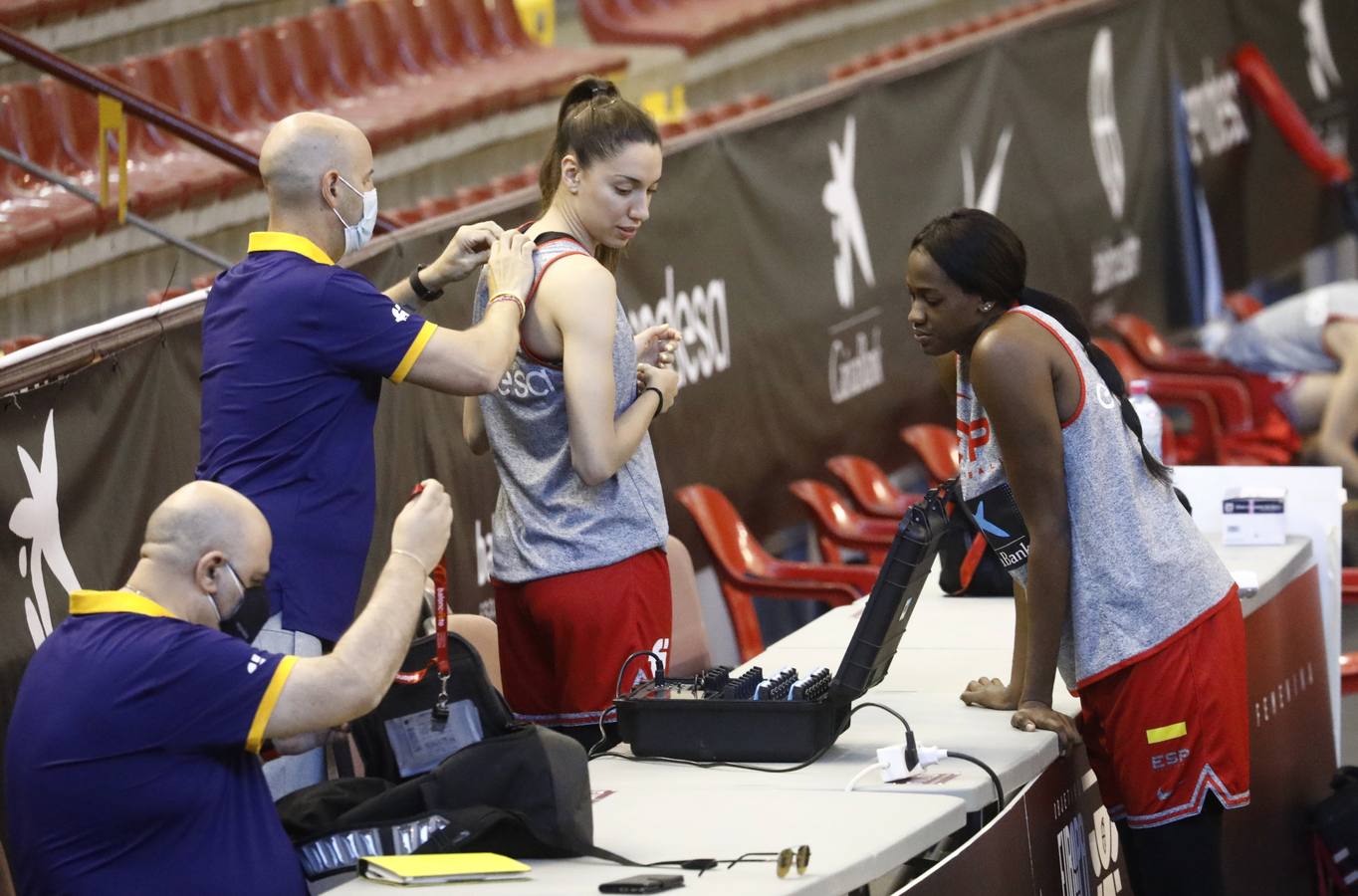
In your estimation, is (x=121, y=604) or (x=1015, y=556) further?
(x=1015, y=556)

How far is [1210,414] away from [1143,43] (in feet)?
6.45

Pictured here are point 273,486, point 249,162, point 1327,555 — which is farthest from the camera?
point 249,162

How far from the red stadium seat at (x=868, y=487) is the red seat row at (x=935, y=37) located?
360 centimetres

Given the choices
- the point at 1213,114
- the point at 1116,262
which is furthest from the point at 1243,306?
the point at 1213,114

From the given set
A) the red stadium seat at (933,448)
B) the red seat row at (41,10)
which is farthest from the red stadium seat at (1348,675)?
the red seat row at (41,10)

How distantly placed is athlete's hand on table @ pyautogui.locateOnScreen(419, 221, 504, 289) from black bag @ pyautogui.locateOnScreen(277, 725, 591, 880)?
107 cm

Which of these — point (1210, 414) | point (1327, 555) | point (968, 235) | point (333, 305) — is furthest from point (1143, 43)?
point (333, 305)

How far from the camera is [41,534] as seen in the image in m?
3.56

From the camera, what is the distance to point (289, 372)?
10.2ft

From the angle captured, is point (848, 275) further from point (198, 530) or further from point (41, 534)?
point (198, 530)

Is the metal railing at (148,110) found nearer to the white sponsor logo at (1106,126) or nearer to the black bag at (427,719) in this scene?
the black bag at (427,719)

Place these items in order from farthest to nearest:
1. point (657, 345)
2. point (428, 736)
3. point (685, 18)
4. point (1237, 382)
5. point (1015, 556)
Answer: point (685, 18) → point (1237, 382) → point (657, 345) → point (1015, 556) → point (428, 736)

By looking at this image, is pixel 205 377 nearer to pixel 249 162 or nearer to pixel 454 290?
pixel 454 290

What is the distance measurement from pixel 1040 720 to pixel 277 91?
6.29m
